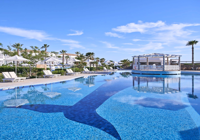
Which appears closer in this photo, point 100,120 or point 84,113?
point 100,120

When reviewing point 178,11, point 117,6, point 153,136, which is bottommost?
point 153,136

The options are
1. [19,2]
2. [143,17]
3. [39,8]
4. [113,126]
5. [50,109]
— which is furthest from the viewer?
[143,17]

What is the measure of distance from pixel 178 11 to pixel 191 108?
1505cm

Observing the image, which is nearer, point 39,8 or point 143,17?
point 39,8

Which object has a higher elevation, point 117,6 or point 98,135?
point 117,6

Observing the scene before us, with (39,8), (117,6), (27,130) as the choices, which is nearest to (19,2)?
(39,8)

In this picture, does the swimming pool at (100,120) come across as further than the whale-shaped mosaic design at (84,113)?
No

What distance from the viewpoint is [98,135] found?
3475mm

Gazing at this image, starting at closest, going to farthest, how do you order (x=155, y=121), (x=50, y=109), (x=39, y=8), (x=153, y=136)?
(x=153, y=136) → (x=155, y=121) → (x=50, y=109) → (x=39, y=8)

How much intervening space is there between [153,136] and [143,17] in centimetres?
1911

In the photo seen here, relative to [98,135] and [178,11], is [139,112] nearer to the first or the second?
[98,135]

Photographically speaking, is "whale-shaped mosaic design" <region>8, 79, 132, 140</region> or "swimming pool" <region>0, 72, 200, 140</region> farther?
"whale-shaped mosaic design" <region>8, 79, 132, 140</region>

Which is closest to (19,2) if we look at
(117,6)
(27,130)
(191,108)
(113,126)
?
(117,6)

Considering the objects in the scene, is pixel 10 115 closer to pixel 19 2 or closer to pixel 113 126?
pixel 113 126
